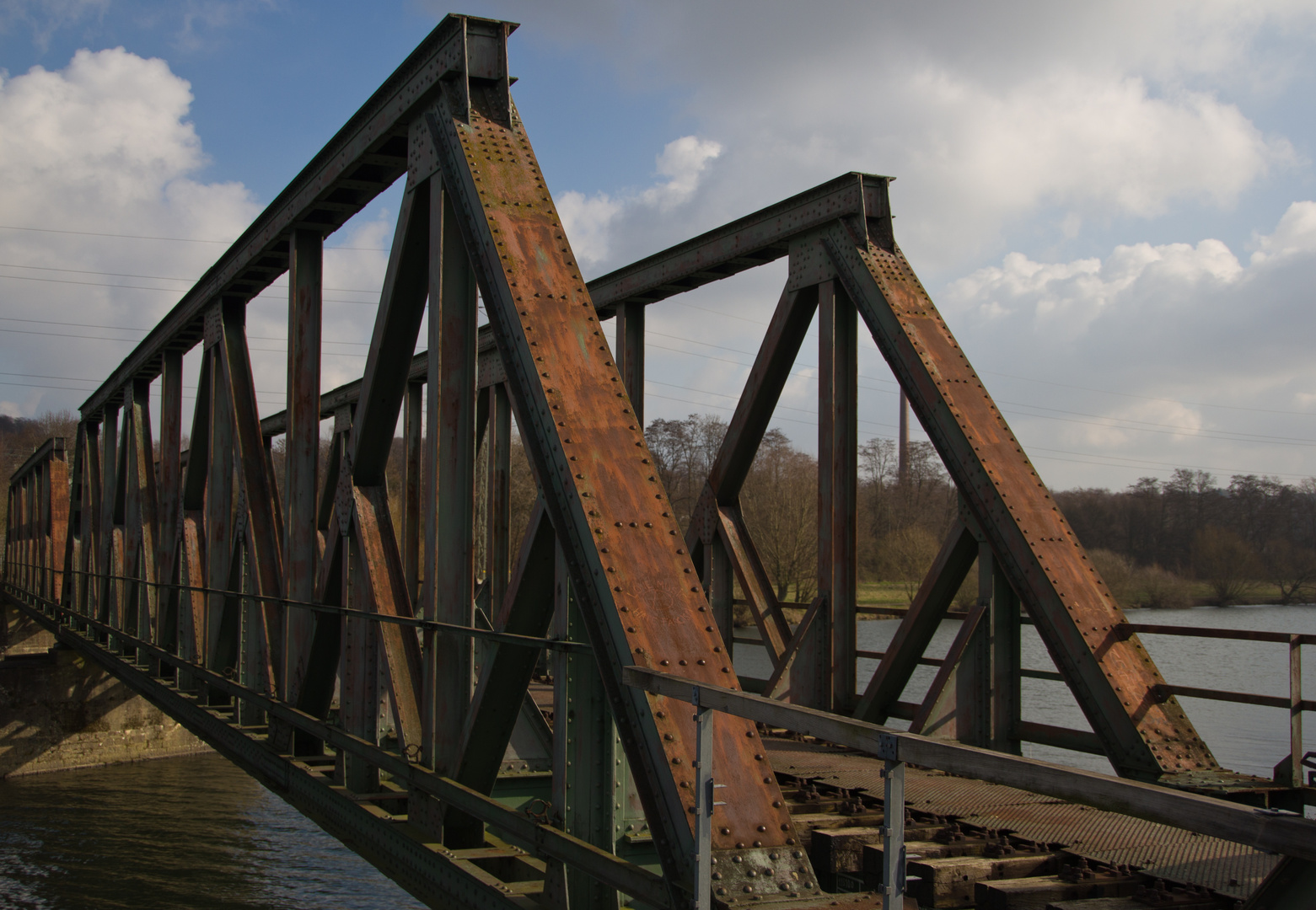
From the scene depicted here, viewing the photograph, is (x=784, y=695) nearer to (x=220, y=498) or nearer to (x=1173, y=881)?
(x=1173, y=881)

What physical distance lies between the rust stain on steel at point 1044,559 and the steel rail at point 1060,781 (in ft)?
13.2

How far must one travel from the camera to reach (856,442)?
8883 millimetres

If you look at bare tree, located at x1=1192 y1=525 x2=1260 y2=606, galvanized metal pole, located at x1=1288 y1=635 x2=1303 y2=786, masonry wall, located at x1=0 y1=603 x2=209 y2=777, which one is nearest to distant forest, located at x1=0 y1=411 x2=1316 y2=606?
bare tree, located at x1=1192 y1=525 x2=1260 y2=606

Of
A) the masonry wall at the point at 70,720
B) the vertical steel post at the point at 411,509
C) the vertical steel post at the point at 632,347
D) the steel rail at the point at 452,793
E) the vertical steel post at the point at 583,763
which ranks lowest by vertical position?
the masonry wall at the point at 70,720

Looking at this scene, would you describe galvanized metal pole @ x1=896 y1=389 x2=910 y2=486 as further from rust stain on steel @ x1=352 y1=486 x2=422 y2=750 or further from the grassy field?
rust stain on steel @ x1=352 y1=486 x2=422 y2=750

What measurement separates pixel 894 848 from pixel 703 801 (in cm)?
90

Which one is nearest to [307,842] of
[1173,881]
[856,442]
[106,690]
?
[106,690]

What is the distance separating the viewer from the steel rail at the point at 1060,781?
1852mm

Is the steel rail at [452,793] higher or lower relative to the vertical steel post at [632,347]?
lower

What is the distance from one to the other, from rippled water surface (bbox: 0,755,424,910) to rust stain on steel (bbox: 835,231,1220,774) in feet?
43.2

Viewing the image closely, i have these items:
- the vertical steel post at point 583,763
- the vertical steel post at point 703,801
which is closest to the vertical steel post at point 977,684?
the vertical steel post at point 583,763

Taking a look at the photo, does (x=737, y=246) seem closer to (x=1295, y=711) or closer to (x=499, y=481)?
(x=1295, y=711)

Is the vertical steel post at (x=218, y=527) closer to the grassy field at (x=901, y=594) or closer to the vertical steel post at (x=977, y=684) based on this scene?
the vertical steel post at (x=977, y=684)

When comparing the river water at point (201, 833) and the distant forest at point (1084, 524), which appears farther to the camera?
Result: the distant forest at point (1084, 524)
